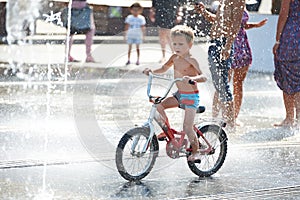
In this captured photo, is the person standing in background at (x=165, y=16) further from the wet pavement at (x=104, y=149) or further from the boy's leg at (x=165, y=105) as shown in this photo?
the boy's leg at (x=165, y=105)

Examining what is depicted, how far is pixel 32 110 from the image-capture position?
372 inches

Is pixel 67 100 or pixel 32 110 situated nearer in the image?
pixel 32 110

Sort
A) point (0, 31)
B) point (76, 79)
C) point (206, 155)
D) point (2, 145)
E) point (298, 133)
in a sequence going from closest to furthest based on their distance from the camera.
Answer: point (206, 155) < point (2, 145) < point (298, 133) < point (76, 79) < point (0, 31)

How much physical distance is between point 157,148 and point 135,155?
19 centimetres

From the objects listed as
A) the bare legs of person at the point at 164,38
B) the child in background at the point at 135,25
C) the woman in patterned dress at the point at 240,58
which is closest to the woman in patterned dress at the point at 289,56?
the woman in patterned dress at the point at 240,58

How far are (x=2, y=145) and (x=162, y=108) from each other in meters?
1.75

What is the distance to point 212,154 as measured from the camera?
6.71 m

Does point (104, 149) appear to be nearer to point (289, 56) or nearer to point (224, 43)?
point (224, 43)

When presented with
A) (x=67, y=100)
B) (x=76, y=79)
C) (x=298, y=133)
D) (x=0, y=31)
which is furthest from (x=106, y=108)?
(x=0, y=31)

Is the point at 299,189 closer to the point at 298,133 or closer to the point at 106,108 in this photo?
the point at 298,133

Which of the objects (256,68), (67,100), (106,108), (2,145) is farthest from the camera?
(256,68)

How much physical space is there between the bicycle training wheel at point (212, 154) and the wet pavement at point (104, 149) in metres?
0.08

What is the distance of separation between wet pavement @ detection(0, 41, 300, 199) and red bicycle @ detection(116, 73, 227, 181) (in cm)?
9

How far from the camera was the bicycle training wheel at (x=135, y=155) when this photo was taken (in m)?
6.14
